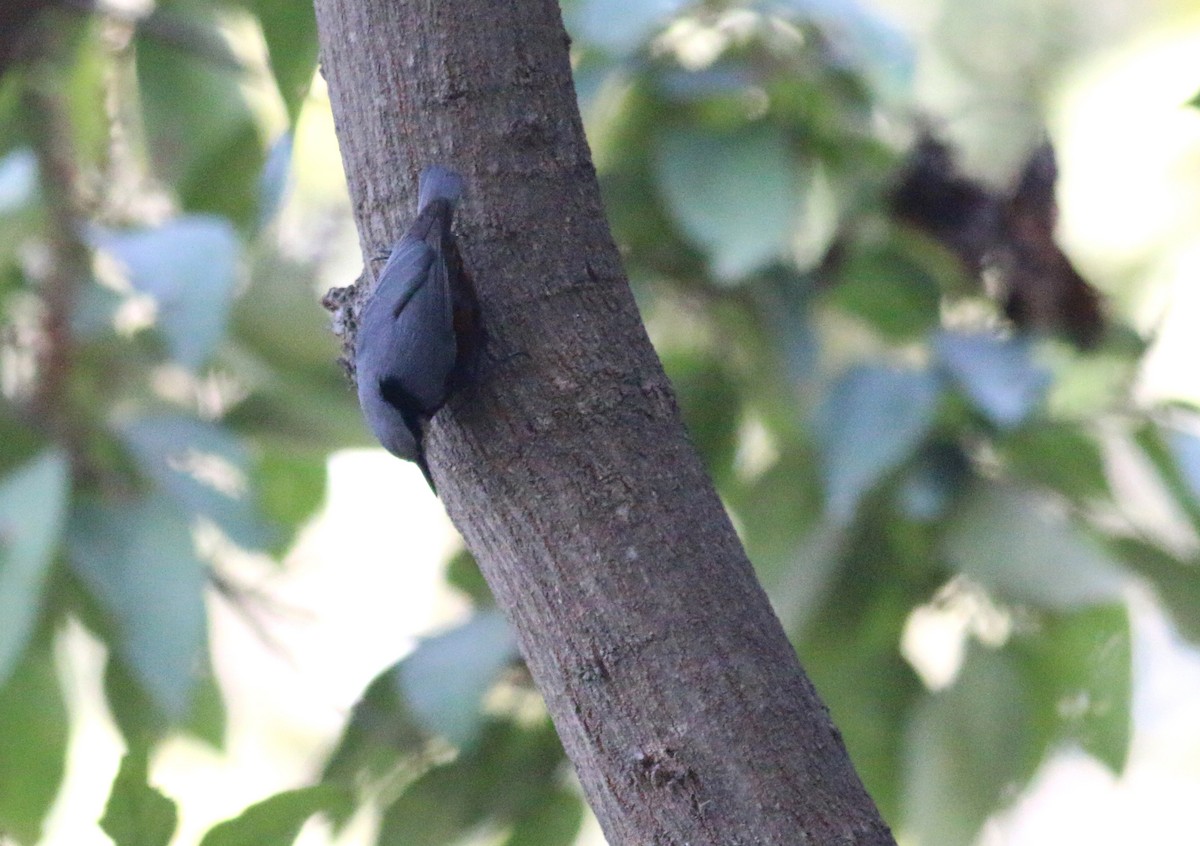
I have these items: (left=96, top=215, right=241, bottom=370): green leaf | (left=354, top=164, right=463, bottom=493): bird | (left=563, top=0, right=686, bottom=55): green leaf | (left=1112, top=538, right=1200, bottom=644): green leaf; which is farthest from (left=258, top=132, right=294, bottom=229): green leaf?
(left=1112, top=538, right=1200, bottom=644): green leaf

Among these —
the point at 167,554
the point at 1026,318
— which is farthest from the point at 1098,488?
the point at 167,554

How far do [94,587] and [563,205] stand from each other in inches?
47.2

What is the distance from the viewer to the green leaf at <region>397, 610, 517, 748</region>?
178 cm

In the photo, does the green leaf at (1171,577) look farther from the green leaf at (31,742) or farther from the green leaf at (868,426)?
the green leaf at (31,742)

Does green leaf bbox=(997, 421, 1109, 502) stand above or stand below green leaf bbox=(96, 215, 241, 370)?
below

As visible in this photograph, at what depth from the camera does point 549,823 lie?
188 centimetres

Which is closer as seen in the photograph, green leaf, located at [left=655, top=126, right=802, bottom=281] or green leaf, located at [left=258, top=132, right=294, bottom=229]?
green leaf, located at [left=258, top=132, right=294, bottom=229]

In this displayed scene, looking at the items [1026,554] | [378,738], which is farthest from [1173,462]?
[378,738]

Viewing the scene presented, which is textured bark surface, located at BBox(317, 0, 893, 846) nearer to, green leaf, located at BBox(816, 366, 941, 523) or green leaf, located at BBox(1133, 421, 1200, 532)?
green leaf, located at BBox(816, 366, 941, 523)

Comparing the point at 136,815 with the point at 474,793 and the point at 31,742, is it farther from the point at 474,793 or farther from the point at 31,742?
the point at 31,742

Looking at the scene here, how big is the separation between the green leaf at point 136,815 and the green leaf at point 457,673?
2.60ft

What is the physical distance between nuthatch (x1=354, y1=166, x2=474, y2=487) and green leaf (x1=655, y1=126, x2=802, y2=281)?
768mm

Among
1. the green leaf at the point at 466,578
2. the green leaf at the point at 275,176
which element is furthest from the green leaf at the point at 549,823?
the green leaf at the point at 275,176

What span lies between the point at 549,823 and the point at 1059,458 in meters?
0.87
